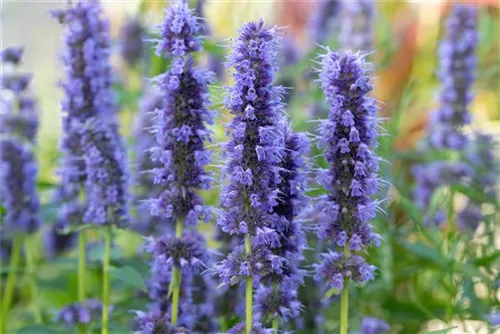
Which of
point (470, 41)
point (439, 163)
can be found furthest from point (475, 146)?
point (470, 41)

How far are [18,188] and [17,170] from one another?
82 millimetres

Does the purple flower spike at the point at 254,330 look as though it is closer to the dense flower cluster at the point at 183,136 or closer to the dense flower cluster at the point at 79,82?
the dense flower cluster at the point at 183,136

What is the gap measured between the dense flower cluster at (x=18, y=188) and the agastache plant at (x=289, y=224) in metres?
1.52

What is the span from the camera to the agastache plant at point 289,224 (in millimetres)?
2418

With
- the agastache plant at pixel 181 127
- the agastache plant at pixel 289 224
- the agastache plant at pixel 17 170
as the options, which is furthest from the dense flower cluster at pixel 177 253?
the agastache plant at pixel 17 170

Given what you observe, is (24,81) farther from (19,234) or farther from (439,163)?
(439,163)

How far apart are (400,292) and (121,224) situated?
2616 mm

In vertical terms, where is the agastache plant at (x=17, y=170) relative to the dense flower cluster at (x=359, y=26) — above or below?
below

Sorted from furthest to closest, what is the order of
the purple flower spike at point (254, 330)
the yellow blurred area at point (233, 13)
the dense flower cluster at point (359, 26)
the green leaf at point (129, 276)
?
the yellow blurred area at point (233, 13), the dense flower cluster at point (359, 26), the green leaf at point (129, 276), the purple flower spike at point (254, 330)

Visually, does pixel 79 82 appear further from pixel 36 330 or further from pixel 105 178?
pixel 36 330

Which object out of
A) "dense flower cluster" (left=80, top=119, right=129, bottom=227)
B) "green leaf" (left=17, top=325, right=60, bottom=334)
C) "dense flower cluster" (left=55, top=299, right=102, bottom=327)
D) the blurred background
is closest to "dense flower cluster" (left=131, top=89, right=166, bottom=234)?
the blurred background

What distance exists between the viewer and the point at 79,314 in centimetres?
325

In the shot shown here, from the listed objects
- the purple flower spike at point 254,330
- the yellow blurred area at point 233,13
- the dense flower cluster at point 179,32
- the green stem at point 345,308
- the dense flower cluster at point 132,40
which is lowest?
the purple flower spike at point 254,330

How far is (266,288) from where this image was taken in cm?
259
